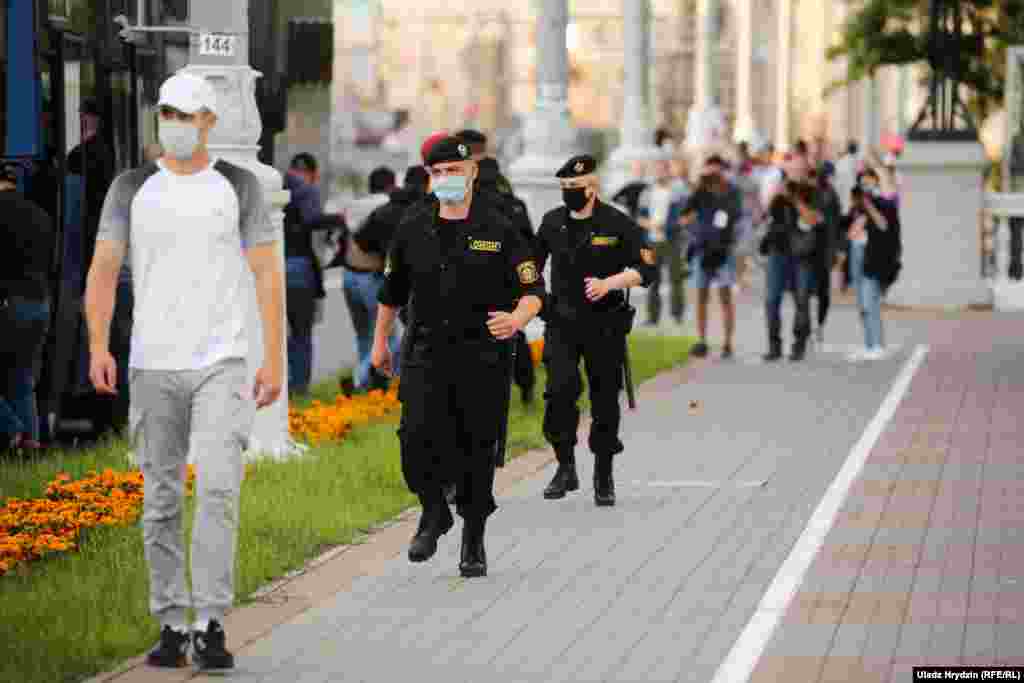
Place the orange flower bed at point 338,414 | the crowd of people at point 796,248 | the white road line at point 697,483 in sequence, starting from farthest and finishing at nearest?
the crowd of people at point 796,248, the orange flower bed at point 338,414, the white road line at point 697,483

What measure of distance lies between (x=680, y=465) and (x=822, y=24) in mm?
53696

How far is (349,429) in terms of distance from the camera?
52.2ft

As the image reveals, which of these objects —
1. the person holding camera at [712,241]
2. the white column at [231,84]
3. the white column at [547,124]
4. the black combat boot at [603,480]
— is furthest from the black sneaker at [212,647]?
the person holding camera at [712,241]

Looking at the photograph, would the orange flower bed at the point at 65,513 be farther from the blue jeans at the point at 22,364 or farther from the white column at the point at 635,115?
the white column at the point at 635,115

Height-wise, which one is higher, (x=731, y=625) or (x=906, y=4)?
(x=906, y=4)

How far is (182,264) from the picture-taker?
8.44 metres

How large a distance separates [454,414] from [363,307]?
27.5 ft

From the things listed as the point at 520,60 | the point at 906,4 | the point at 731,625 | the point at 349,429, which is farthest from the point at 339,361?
the point at 520,60

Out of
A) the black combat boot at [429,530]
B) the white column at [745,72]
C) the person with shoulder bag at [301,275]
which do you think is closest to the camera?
the black combat boot at [429,530]

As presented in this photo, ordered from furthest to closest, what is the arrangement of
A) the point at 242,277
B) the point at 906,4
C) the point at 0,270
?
the point at 906,4 < the point at 0,270 < the point at 242,277

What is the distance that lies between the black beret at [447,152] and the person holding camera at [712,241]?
12.8m

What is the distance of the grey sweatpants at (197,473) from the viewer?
8.49 meters

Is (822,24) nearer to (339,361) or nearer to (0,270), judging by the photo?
(339,361)

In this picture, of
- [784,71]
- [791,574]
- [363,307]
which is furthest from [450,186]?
[784,71]
